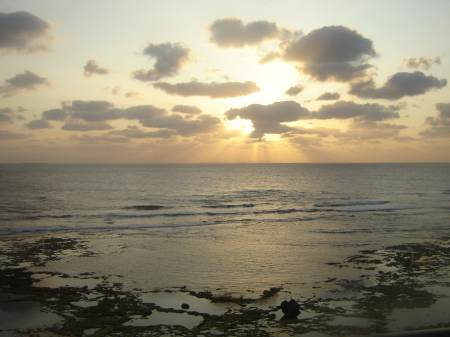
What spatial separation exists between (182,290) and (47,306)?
4388 millimetres

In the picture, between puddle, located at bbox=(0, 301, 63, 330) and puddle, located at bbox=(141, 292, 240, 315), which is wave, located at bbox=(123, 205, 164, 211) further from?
puddle, located at bbox=(0, 301, 63, 330)

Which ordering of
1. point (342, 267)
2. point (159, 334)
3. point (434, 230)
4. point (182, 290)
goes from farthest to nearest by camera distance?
point (434, 230) < point (342, 267) < point (182, 290) < point (159, 334)

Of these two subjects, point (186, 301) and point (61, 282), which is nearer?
point (186, 301)

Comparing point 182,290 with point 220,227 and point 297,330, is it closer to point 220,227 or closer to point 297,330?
point 297,330

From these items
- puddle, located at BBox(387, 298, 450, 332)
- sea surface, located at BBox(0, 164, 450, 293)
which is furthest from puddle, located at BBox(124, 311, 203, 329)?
puddle, located at BBox(387, 298, 450, 332)

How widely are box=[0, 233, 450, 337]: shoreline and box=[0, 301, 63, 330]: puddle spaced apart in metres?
0.03

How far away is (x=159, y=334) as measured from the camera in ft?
31.3

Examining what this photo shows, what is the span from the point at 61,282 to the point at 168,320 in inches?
241

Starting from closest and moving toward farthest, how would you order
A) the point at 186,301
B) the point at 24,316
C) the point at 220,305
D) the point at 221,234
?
the point at 24,316 → the point at 220,305 → the point at 186,301 → the point at 221,234

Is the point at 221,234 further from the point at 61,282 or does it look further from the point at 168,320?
the point at 168,320

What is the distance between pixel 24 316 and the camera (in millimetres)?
10992

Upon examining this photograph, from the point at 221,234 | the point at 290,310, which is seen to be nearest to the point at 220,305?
the point at 290,310

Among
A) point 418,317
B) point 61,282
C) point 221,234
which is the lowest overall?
point 221,234

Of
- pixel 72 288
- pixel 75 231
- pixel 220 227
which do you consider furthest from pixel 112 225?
pixel 72 288
